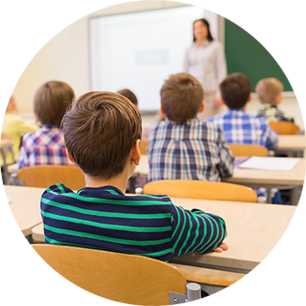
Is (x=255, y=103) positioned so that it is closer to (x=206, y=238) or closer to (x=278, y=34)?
(x=278, y=34)

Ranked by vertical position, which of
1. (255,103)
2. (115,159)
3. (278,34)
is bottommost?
(115,159)

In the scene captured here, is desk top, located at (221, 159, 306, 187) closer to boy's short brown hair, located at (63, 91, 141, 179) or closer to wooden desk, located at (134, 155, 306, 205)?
wooden desk, located at (134, 155, 306, 205)

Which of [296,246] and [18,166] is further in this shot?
[18,166]

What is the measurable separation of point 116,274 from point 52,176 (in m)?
0.95

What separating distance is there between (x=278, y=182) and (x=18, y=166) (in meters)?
1.27

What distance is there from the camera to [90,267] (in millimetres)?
724

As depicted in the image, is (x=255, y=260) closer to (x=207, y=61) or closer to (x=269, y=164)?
(x=269, y=164)

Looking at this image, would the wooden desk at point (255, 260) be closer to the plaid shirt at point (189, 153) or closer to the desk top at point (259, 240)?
the desk top at point (259, 240)

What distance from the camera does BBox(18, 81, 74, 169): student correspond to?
1.85 meters

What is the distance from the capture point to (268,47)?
181 inches

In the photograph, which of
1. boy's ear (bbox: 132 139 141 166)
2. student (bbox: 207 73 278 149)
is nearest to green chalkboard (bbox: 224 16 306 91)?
student (bbox: 207 73 278 149)

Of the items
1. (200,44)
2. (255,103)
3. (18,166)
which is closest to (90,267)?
(18,166)

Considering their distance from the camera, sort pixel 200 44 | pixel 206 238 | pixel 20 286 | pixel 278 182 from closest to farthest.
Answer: pixel 20 286 < pixel 206 238 < pixel 278 182 < pixel 200 44

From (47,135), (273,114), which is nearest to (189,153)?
(47,135)
